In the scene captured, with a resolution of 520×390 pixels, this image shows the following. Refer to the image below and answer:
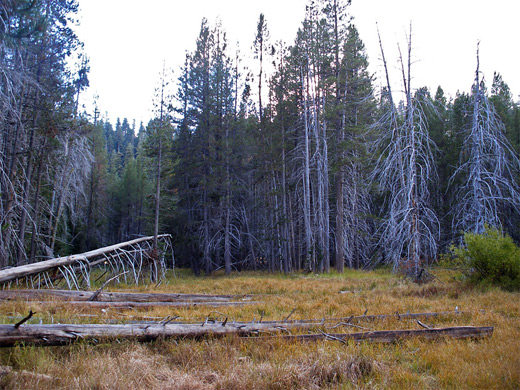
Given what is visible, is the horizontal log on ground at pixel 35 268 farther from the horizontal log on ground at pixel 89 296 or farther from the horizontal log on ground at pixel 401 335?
the horizontal log on ground at pixel 401 335

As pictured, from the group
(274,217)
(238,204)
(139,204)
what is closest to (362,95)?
(274,217)

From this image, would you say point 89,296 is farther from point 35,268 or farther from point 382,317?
point 382,317

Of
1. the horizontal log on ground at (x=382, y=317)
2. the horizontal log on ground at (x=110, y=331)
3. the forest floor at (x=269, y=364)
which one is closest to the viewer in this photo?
the forest floor at (x=269, y=364)

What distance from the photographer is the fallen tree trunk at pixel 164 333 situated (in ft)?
13.5

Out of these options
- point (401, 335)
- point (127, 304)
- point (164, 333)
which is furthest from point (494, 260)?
point (127, 304)

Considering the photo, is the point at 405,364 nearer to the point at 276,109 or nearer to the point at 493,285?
the point at 493,285

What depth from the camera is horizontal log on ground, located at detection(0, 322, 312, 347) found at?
4.09m

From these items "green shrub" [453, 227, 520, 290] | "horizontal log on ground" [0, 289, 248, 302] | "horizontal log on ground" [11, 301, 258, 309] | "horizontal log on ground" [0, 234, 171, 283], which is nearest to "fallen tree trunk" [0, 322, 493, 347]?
"horizontal log on ground" [11, 301, 258, 309]

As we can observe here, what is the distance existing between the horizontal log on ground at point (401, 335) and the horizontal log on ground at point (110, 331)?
0.41m

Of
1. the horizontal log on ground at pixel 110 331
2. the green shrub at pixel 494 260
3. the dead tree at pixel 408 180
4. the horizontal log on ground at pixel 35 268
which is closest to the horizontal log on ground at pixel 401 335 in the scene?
the horizontal log on ground at pixel 110 331

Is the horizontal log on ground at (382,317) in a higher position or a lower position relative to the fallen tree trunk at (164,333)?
lower

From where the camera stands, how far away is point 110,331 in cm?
481

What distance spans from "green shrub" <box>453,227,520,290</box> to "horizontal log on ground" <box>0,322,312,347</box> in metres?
7.52

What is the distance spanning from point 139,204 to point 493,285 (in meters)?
35.5
